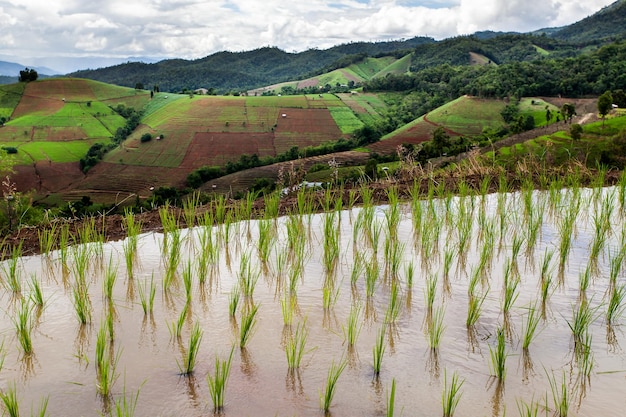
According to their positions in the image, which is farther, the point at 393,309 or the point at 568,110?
the point at 568,110

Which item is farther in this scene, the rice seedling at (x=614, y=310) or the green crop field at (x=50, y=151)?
the green crop field at (x=50, y=151)

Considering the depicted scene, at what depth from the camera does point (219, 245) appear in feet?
28.4

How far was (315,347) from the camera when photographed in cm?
513

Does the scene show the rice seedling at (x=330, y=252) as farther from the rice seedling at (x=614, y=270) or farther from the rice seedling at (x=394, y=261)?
the rice seedling at (x=614, y=270)

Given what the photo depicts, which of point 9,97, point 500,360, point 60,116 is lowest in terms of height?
point 500,360

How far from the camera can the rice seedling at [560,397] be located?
13.1ft

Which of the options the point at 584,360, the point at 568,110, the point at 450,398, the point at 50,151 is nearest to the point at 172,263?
the point at 450,398

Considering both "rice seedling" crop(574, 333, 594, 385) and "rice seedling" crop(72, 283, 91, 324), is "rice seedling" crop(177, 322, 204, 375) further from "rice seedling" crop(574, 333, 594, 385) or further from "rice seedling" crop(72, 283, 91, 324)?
"rice seedling" crop(574, 333, 594, 385)

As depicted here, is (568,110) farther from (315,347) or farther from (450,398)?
(450,398)

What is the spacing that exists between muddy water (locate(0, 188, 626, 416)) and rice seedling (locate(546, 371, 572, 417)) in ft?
0.20

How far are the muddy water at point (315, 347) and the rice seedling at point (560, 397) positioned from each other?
0.20 feet

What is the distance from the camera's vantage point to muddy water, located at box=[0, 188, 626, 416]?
171 inches

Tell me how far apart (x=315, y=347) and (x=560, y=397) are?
7.24 feet

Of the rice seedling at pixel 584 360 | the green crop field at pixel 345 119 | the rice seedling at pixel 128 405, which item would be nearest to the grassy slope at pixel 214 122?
the green crop field at pixel 345 119
